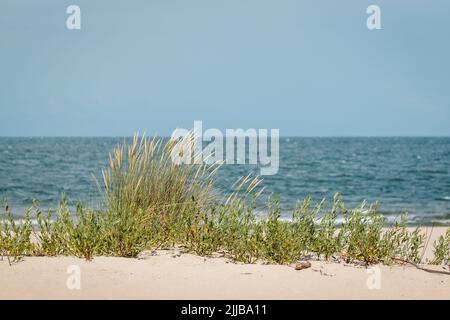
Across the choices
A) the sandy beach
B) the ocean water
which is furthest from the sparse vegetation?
the ocean water

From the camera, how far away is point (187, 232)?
7.42 m

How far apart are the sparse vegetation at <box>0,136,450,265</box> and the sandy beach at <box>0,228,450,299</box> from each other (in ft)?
0.92

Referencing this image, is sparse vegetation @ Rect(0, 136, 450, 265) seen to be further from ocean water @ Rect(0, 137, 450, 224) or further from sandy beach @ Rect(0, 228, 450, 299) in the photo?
ocean water @ Rect(0, 137, 450, 224)

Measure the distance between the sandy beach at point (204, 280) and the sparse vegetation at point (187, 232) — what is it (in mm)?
282

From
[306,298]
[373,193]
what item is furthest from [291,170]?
[306,298]

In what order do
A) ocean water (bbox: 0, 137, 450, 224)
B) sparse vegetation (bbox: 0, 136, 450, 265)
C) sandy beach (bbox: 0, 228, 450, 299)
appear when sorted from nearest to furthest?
1. sandy beach (bbox: 0, 228, 450, 299)
2. sparse vegetation (bbox: 0, 136, 450, 265)
3. ocean water (bbox: 0, 137, 450, 224)

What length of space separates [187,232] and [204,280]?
5.05ft

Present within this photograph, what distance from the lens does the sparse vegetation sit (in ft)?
22.5

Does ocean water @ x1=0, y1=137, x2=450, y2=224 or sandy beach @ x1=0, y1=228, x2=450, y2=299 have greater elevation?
sandy beach @ x1=0, y1=228, x2=450, y2=299

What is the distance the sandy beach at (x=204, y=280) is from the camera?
18.2ft

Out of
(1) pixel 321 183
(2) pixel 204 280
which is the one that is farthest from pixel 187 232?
(1) pixel 321 183

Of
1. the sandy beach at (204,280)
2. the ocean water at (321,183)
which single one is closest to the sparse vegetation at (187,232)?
the sandy beach at (204,280)

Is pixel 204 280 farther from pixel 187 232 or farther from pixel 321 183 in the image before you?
pixel 321 183

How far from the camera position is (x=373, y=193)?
27.6 m
